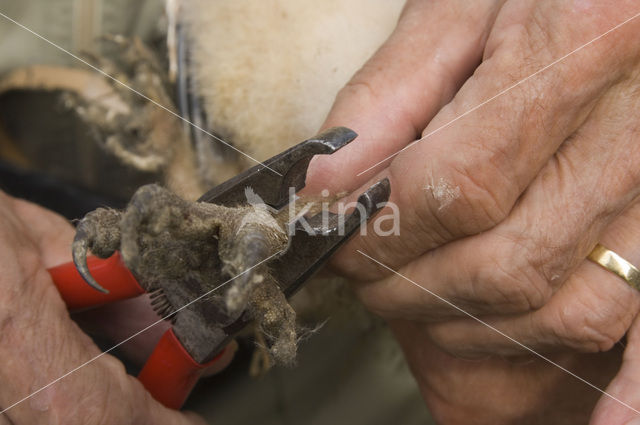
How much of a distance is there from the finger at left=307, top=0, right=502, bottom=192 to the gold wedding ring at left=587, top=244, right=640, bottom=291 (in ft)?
0.80

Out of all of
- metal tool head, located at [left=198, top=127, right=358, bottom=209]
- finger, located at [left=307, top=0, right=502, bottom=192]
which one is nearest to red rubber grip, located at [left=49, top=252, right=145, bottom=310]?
metal tool head, located at [left=198, top=127, right=358, bottom=209]

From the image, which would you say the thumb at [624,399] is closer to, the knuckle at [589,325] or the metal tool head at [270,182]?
the knuckle at [589,325]

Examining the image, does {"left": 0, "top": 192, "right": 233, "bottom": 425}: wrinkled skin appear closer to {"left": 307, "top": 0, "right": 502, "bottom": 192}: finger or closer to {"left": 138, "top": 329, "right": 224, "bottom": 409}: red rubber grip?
{"left": 138, "top": 329, "right": 224, "bottom": 409}: red rubber grip

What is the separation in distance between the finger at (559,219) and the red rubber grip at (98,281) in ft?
1.14

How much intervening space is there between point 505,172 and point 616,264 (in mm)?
190

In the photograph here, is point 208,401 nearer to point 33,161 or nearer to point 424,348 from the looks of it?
point 424,348

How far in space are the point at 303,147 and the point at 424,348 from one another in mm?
A: 472

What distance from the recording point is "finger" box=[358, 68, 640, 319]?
0.60 meters

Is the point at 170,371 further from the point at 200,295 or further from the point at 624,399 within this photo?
the point at 624,399

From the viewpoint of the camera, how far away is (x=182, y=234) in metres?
0.50

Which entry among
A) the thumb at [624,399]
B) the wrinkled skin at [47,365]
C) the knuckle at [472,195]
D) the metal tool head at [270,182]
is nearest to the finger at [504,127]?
the knuckle at [472,195]

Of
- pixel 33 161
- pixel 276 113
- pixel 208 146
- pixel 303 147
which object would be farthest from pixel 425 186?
pixel 33 161

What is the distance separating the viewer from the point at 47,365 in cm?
59

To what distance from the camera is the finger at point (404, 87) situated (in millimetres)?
673
